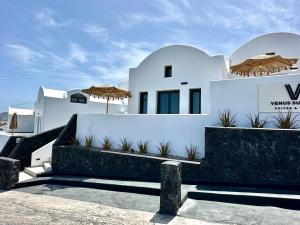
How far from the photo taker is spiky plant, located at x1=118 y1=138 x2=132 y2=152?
473 inches

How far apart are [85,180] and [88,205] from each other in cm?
294

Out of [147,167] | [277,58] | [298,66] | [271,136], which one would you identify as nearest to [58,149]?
[147,167]

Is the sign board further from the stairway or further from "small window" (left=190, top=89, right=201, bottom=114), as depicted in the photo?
the stairway

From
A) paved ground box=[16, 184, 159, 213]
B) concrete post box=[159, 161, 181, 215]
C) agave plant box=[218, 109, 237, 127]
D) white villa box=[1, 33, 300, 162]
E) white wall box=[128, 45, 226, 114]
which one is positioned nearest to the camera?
concrete post box=[159, 161, 181, 215]

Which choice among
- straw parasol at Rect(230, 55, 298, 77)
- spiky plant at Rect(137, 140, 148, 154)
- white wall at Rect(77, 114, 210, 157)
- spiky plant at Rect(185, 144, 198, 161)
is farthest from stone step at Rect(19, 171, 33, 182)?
straw parasol at Rect(230, 55, 298, 77)

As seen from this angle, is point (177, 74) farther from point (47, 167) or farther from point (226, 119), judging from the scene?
point (47, 167)

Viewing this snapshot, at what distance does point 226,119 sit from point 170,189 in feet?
13.0

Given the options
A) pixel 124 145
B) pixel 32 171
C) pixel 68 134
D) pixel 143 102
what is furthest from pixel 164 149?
pixel 32 171

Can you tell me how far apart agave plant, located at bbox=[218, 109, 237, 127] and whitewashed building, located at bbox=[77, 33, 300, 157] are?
0.60 feet

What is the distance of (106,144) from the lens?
1257 cm

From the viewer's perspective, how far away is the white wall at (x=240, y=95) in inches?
367

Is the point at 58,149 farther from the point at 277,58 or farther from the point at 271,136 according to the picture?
the point at 277,58

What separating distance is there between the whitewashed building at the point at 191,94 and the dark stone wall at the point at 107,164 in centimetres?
111

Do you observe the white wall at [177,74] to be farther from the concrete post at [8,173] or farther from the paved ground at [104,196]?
the concrete post at [8,173]
